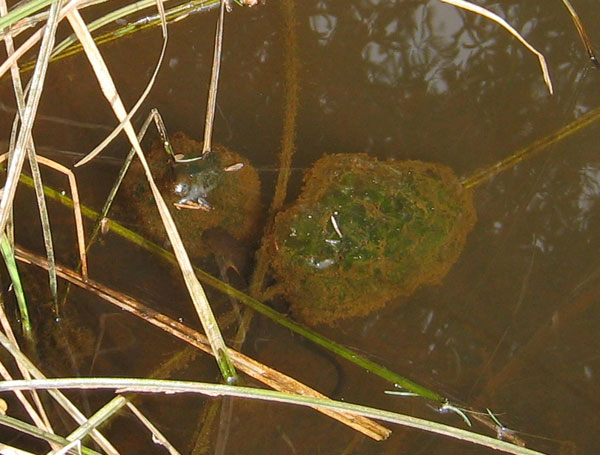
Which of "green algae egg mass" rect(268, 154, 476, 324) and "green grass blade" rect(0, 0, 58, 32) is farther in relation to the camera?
"green algae egg mass" rect(268, 154, 476, 324)

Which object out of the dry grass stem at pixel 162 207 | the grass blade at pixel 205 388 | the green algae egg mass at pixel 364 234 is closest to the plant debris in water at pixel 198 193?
the green algae egg mass at pixel 364 234

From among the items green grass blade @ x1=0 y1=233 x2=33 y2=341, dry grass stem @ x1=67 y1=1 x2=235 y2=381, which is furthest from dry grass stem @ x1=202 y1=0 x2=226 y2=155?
green grass blade @ x1=0 y1=233 x2=33 y2=341

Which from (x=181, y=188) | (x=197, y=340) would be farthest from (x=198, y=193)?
(x=197, y=340)

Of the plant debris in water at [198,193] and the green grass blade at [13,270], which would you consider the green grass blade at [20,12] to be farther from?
the plant debris in water at [198,193]

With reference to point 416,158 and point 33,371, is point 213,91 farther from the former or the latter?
point 33,371

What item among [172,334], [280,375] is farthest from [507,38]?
[172,334]

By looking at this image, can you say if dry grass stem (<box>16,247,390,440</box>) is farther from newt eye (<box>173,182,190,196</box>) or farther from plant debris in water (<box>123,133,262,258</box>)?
newt eye (<box>173,182,190,196</box>)
